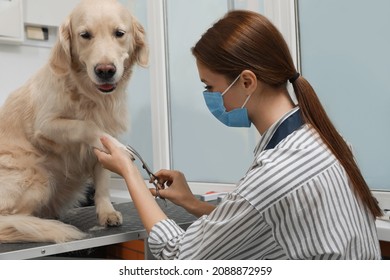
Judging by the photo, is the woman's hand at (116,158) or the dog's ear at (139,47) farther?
the dog's ear at (139,47)

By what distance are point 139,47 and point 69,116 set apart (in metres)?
0.39

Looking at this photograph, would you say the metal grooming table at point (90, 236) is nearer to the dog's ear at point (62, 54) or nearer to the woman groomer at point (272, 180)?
the woman groomer at point (272, 180)

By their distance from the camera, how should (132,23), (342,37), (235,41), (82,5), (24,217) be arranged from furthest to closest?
(342,37), (132,23), (82,5), (24,217), (235,41)

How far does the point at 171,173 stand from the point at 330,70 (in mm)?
848

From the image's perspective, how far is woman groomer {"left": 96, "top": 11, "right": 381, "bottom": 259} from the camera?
86 centimetres

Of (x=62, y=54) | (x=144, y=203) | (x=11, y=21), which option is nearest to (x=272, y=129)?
(x=144, y=203)

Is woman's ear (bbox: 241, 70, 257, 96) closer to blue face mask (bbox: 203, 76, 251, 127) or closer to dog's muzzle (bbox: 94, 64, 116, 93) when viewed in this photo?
blue face mask (bbox: 203, 76, 251, 127)

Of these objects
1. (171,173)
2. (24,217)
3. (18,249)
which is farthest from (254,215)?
(24,217)

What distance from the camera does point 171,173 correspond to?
139cm

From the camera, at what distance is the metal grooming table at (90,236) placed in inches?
44.6

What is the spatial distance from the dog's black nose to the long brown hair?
0.48 m

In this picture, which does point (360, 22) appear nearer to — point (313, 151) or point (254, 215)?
point (313, 151)

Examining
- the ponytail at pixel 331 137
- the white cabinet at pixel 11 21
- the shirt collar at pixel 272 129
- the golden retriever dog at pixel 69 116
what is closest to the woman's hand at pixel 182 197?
the golden retriever dog at pixel 69 116

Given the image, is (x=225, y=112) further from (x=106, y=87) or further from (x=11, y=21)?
(x=11, y=21)
